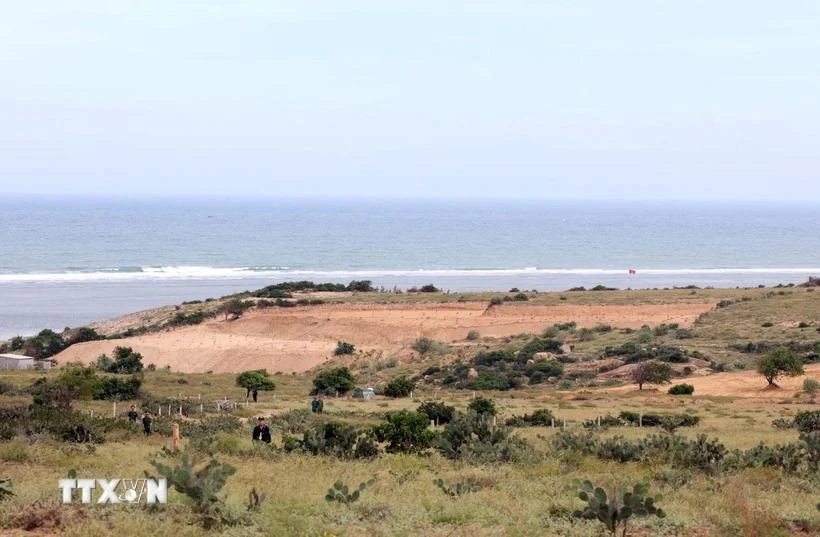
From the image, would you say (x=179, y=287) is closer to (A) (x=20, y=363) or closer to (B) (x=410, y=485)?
(A) (x=20, y=363)

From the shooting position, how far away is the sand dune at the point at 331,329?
48375 mm

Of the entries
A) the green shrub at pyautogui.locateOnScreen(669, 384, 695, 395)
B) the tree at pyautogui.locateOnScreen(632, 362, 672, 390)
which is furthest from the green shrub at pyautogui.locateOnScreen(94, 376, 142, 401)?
the green shrub at pyautogui.locateOnScreen(669, 384, 695, 395)

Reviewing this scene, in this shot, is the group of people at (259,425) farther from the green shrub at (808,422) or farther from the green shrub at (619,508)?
the green shrub at (808,422)

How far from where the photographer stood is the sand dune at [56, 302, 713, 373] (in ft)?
159

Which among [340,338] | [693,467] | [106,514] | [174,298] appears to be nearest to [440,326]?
[340,338]

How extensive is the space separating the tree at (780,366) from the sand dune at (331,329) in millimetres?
18779

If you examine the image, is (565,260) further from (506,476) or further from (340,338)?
(506,476)

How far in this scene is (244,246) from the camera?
5492 inches

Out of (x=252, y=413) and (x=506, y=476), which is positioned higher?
(x=506, y=476)

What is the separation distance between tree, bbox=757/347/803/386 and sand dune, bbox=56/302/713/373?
18779 millimetres

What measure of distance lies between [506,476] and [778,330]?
3677 centimetres

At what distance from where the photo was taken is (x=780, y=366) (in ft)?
112

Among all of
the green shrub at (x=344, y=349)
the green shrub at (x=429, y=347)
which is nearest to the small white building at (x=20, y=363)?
the green shrub at (x=344, y=349)

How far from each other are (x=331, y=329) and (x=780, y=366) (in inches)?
1095
